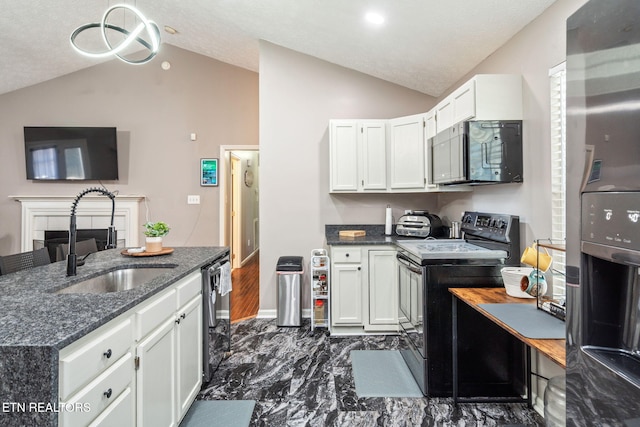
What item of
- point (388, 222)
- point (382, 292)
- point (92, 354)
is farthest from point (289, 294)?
point (92, 354)

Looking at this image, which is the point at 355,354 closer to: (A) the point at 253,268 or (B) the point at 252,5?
(B) the point at 252,5

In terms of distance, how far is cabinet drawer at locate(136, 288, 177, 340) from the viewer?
4.49 feet

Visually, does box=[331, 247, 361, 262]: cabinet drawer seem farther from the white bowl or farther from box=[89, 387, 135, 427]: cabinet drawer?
box=[89, 387, 135, 427]: cabinet drawer

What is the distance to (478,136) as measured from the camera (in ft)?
7.47

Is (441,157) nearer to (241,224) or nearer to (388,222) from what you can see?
(388,222)

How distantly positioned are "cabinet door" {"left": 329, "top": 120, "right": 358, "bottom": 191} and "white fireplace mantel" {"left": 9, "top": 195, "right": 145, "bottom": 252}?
9.29 ft

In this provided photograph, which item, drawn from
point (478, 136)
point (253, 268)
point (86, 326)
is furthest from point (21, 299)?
point (253, 268)

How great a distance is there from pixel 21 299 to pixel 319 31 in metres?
3.05

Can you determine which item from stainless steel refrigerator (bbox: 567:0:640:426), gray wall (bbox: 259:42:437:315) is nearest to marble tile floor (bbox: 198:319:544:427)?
gray wall (bbox: 259:42:437:315)

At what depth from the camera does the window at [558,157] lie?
1.87 metres

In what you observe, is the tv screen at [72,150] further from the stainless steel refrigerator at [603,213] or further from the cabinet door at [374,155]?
the stainless steel refrigerator at [603,213]

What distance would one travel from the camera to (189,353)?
191 cm

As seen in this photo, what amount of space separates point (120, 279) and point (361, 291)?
209 centimetres

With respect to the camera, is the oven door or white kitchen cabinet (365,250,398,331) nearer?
the oven door
